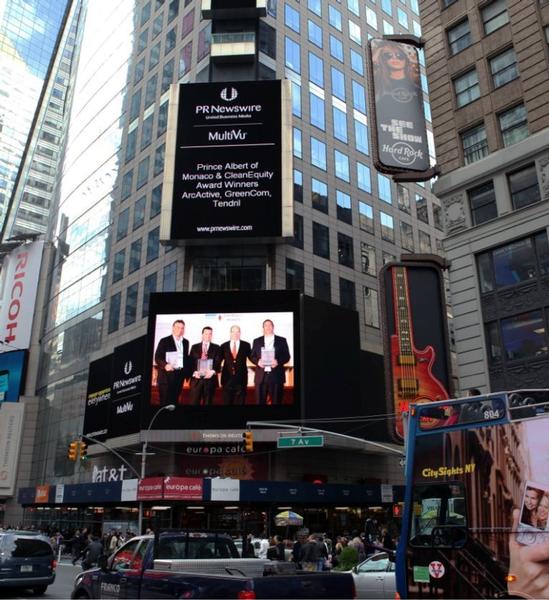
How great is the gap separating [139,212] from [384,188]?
2534 centimetres

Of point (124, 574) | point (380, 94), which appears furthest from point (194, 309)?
point (124, 574)

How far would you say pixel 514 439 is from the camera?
8.48 m

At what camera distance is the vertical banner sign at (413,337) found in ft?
83.1

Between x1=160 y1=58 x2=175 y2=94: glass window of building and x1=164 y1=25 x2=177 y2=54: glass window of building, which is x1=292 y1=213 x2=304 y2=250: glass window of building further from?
x1=164 y1=25 x2=177 y2=54: glass window of building

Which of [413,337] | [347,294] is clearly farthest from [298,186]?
[413,337]

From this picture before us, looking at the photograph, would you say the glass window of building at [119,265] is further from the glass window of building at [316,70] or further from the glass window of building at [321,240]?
the glass window of building at [316,70]

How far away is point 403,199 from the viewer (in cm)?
6481

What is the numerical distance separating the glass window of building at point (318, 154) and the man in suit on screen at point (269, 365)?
17654 mm

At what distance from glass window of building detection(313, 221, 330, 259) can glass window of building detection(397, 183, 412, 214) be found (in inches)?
546

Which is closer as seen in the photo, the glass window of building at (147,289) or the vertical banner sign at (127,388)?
the vertical banner sign at (127,388)

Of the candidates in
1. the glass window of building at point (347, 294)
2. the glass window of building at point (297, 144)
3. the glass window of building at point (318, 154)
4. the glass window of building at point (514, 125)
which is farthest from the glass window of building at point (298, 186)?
the glass window of building at point (514, 125)

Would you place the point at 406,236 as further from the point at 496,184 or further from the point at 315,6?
the point at 496,184

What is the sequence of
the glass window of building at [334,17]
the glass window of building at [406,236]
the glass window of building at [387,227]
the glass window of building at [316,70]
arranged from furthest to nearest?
the glass window of building at [334,17] < the glass window of building at [406,236] < the glass window of building at [387,227] < the glass window of building at [316,70]

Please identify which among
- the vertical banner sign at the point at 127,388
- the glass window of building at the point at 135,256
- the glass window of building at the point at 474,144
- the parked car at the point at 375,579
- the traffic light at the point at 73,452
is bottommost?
the parked car at the point at 375,579
